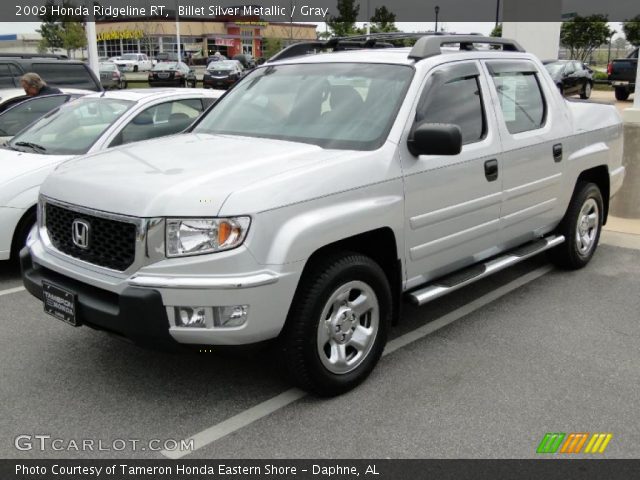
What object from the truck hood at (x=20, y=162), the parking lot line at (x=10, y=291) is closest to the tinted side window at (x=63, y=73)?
the truck hood at (x=20, y=162)

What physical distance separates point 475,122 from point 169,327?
2.63 metres

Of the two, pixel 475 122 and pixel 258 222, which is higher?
pixel 475 122

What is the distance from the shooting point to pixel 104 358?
14.4ft

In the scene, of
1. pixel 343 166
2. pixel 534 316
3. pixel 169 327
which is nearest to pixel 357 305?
pixel 343 166

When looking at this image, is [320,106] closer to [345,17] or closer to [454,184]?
[454,184]

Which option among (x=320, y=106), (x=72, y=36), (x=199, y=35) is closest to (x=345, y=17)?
(x=72, y=36)

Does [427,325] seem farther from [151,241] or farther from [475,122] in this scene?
[151,241]

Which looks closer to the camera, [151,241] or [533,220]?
[151,241]

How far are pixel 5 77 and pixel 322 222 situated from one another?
10.4 metres

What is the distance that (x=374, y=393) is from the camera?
3.94 m

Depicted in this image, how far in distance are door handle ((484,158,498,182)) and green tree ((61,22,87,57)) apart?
62407 millimetres

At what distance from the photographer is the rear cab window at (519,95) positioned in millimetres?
5070

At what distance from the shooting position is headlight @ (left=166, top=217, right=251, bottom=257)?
3.31 metres

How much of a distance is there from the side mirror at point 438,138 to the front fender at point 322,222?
0.27 metres
